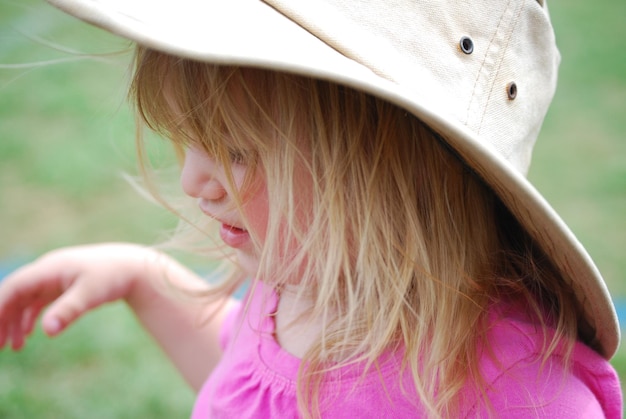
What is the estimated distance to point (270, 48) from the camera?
2.46ft

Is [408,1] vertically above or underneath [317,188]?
above

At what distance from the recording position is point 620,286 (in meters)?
2.39

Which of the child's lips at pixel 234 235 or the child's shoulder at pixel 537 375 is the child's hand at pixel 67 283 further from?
the child's shoulder at pixel 537 375

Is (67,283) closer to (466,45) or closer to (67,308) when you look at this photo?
(67,308)

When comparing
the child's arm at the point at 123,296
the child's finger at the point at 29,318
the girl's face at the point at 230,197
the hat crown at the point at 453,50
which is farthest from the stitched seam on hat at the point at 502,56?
the child's finger at the point at 29,318

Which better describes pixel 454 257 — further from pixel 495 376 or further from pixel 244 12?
pixel 244 12

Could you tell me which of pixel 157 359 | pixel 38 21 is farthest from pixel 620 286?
pixel 38 21

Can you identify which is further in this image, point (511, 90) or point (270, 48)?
point (511, 90)

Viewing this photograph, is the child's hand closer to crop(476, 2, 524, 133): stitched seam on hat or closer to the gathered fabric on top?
the gathered fabric on top

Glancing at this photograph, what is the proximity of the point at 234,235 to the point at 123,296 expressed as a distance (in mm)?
447

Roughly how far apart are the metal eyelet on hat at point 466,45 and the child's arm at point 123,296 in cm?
73

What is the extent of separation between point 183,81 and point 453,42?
33 cm

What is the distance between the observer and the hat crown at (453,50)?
0.81 m

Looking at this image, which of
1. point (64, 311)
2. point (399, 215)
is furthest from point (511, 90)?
point (64, 311)
